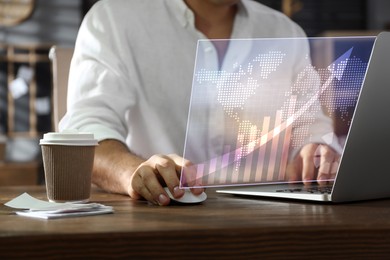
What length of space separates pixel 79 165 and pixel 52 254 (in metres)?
0.32

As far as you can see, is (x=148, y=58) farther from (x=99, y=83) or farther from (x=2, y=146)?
(x=2, y=146)

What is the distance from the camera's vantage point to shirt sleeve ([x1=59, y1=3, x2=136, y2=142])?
1.29 metres

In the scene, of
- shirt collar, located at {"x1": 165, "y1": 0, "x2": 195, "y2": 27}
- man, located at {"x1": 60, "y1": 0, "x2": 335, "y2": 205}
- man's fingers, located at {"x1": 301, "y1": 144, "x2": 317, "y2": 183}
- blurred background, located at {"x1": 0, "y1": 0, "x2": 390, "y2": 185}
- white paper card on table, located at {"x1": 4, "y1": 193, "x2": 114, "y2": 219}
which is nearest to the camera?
white paper card on table, located at {"x1": 4, "y1": 193, "x2": 114, "y2": 219}

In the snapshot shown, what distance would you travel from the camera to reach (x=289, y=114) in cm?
81

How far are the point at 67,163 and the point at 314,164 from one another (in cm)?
32

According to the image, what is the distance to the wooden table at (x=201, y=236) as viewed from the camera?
1.93 feet

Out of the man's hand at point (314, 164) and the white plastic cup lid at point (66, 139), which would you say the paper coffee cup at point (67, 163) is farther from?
the man's hand at point (314, 164)

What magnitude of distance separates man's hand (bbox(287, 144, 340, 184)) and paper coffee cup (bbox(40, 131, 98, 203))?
10.6 inches

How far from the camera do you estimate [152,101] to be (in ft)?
5.09

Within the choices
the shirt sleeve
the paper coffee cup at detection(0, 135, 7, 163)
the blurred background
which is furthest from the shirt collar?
the blurred background

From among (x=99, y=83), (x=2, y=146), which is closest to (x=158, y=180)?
(x=99, y=83)

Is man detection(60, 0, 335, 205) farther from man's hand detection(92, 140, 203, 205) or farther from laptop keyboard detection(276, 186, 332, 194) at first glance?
laptop keyboard detection(276, 186, 332, 194)

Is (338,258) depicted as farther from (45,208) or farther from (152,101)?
(152,101)

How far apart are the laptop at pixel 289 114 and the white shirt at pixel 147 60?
671 millimetres
